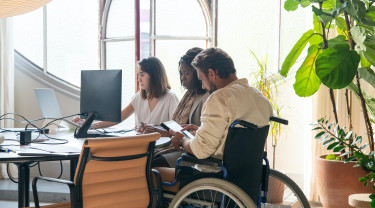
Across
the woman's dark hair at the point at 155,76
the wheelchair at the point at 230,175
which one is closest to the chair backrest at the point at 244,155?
the wheelchair at the point at 230,175

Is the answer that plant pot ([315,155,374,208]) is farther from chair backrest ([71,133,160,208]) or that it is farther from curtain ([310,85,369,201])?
chair backrest ([71,133,160,208])

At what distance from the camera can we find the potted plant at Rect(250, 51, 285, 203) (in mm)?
3482

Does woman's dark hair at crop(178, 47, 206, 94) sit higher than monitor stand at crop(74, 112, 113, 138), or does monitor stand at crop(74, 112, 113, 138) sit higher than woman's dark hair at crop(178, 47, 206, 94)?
woman's dark hair at crop(178, 47, 206, 94)

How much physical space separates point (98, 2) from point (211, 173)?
291 cm

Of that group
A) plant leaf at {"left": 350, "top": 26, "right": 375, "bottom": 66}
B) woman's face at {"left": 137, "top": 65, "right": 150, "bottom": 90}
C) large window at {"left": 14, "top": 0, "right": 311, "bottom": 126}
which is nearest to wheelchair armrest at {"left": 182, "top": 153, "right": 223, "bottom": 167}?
plant leaf at {"left": 350, "top": 26, "right": 375, "bottom": 66}

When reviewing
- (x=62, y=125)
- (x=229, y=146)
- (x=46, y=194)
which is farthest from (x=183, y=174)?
(x=46, y=194)

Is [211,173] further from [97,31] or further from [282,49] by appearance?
[97,31]

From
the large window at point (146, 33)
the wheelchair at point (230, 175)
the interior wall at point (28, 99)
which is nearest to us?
the wheelchair at point (230, 175)

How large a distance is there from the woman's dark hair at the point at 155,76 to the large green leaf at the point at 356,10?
1488 millimetres

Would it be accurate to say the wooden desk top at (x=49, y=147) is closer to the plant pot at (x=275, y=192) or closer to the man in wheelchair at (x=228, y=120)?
the man in wheelchair at (x=228, y=120)

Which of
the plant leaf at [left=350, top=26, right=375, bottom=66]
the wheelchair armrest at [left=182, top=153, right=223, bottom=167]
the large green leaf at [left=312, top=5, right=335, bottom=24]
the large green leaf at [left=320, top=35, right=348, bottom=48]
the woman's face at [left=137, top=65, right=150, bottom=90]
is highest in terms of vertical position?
the large green leaf at [left=312, top=5, right=335, bottom=24]

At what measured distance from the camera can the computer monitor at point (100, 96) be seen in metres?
2.71

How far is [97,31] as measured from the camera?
184 inches

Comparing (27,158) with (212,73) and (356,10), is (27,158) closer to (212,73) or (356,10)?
(212,73)
